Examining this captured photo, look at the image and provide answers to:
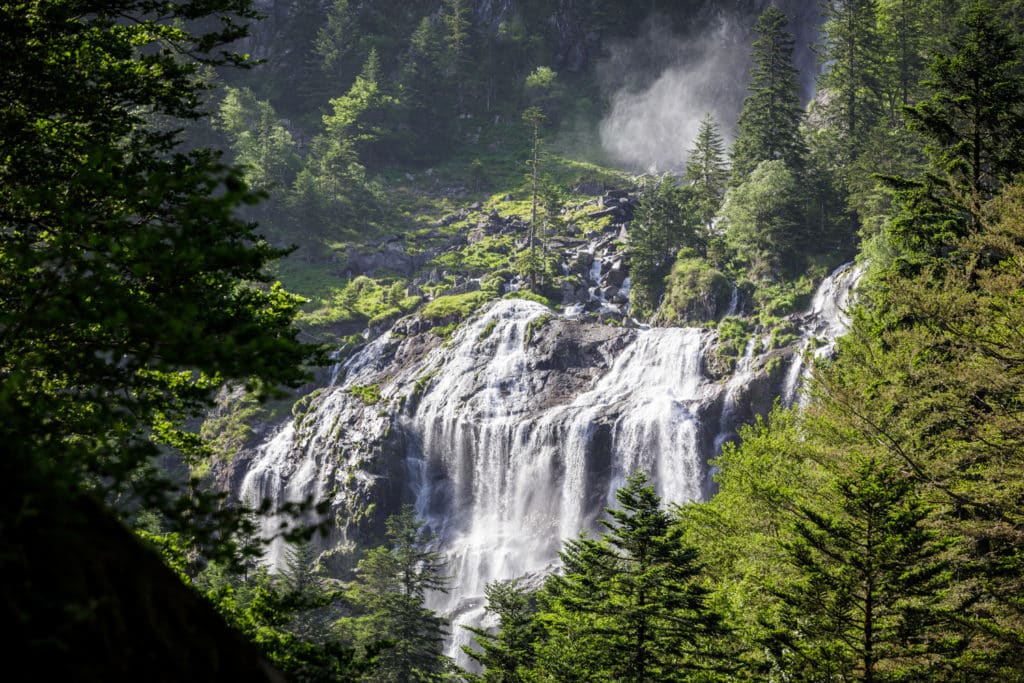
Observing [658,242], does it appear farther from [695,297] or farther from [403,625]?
[403,625]

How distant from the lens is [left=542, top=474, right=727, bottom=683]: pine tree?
11422 millimetres

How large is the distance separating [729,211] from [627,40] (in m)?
57.1

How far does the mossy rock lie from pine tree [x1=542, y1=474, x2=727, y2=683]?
106 feet

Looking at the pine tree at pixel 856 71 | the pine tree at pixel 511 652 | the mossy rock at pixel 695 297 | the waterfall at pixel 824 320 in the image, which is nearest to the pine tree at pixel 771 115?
the pine tree at pixel 856 71

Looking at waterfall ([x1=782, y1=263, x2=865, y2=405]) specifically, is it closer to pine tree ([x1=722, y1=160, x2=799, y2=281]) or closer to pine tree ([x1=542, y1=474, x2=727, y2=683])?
pine tree ([x1=722, y1=160, x2=799, y2=281])

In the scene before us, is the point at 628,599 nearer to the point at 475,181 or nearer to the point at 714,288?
the point at 714,288

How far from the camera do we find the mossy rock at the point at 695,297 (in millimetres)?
42938

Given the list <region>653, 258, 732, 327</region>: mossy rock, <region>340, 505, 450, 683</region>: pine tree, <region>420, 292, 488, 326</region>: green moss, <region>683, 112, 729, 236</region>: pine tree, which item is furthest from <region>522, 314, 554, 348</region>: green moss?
<region>340, 505, 450, 683</region>: pine tree

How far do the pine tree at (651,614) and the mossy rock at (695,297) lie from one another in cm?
3236

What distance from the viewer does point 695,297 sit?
43.6 meters

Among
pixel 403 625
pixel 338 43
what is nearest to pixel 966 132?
pixel 403 625

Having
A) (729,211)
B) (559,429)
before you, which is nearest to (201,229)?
(559,429)

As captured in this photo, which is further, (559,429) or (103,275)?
(559,429)

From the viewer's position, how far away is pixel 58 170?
6820 mm
